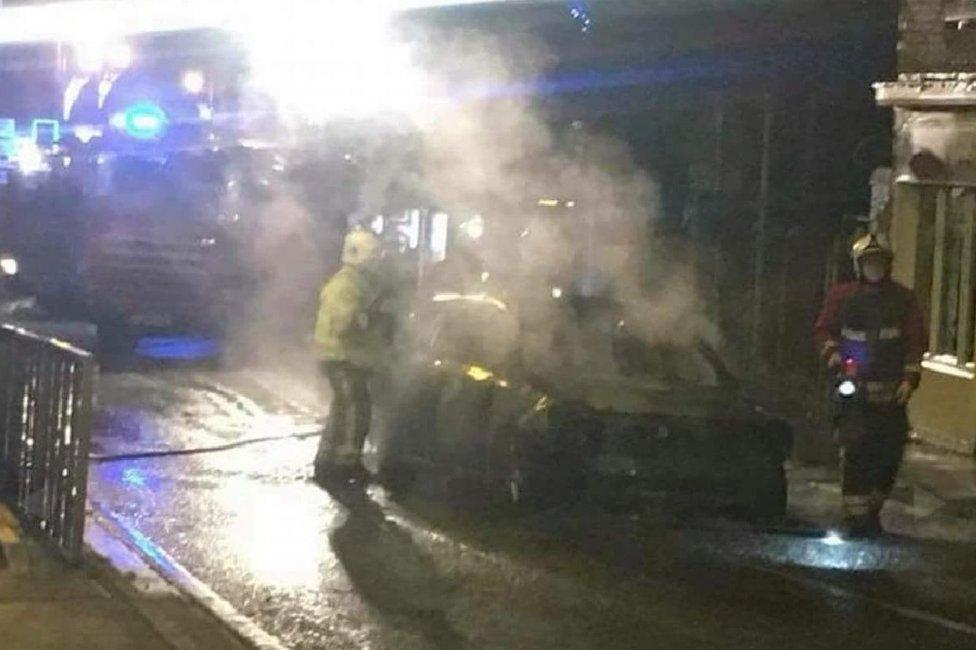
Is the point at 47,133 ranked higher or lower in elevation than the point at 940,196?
higher

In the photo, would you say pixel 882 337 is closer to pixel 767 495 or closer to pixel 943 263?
pixel 767 495

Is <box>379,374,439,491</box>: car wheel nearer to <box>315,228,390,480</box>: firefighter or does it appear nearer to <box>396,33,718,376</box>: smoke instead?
<box>315,228,390,480</box>: firefighter

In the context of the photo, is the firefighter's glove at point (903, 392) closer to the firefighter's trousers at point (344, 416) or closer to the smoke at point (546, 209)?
the smoke at point (546, 209)

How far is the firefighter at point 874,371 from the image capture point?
31.8 feet

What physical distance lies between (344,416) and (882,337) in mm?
3479

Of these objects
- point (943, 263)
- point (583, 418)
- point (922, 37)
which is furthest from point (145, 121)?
point (583, 418)

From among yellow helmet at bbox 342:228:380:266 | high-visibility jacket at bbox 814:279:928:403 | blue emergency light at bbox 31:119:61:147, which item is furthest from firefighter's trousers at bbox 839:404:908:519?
blue emergency light at bbox 31:119:61:147

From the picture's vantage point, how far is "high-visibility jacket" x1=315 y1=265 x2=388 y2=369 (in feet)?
36.8

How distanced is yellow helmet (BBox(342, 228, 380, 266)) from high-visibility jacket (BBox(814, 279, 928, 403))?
3002 millimetres

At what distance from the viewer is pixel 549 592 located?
8.18 metres

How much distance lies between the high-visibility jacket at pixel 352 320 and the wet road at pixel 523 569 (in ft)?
2.78

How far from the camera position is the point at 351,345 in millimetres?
11281

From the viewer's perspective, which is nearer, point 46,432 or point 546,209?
point 46,432

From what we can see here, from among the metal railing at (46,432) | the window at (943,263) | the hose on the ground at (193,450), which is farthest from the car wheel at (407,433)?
the window at (943,263)
